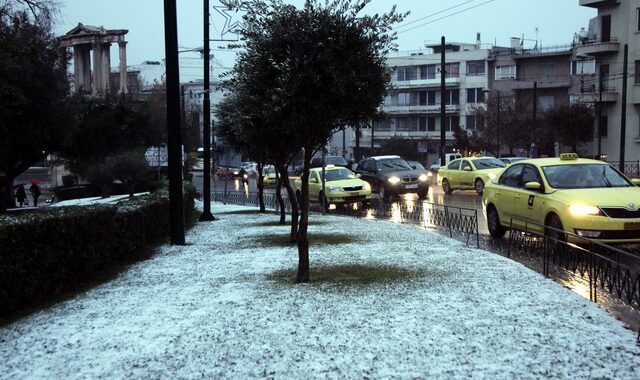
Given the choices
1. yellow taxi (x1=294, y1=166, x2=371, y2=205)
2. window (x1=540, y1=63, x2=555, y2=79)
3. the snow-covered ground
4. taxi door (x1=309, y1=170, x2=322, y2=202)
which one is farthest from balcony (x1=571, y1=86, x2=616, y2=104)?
the snow-covered ground

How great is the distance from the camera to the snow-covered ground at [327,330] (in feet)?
16.5

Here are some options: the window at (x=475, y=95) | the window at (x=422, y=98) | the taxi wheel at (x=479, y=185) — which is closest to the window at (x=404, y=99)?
the window at (x=422, y=98)

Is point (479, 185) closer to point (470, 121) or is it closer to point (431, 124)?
point (470, 121)

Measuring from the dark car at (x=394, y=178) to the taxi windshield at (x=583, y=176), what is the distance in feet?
44.0

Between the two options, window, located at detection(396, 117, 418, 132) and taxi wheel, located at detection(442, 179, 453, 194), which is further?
window, located at detection(396, 117, 418, 132)

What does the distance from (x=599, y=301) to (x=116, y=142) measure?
36.4m

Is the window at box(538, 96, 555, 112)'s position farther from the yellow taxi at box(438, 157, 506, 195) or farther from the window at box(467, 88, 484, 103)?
the yellow taxi at box(438, 157, 506, 195)

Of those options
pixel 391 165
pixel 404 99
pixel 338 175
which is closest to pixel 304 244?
pixel 338 175

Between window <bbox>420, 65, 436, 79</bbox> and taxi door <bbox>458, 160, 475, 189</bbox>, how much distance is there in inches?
2108

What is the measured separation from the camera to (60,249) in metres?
8.37

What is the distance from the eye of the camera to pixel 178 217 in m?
13.3

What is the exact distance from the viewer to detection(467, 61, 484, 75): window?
75188mm

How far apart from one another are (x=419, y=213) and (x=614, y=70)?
123 feet

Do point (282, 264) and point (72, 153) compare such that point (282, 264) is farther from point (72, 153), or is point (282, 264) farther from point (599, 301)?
point (72, 153)
